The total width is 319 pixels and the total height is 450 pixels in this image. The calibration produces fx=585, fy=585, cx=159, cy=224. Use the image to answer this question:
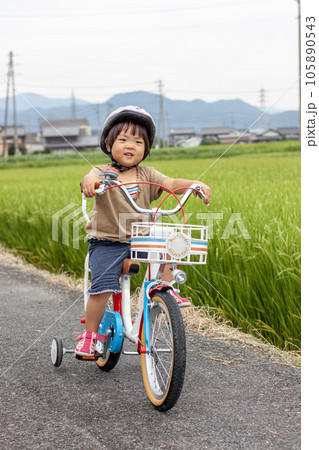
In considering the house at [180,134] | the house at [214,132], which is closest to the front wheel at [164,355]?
the house at [214,132]

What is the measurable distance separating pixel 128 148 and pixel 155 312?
803mm

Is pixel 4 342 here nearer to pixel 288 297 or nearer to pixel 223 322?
pixel 223 322

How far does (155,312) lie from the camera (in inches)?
108

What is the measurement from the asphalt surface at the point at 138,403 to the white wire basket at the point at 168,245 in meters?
0.73

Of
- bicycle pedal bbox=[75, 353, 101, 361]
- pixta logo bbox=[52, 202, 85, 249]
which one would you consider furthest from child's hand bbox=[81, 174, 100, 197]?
pixta logo bbox=[52, 202, 85, 249]

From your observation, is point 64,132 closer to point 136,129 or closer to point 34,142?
point 34,142

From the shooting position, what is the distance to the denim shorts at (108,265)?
2.97 meters

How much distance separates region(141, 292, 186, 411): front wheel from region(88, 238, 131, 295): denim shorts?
0.32 m

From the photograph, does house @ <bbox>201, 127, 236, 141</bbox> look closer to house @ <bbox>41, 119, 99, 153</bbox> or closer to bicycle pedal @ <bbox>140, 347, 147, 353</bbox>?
house @ <bbox>41, 119, 99, 153</bbox>

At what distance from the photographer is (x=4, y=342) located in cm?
389

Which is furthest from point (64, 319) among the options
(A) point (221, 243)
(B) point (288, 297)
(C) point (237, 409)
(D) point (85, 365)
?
(C) point (237, 409)

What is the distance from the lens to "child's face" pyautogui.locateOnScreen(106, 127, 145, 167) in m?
2.84

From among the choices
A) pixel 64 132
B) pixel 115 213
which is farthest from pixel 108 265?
pixel 64 132

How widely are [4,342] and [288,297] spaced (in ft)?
6.25
